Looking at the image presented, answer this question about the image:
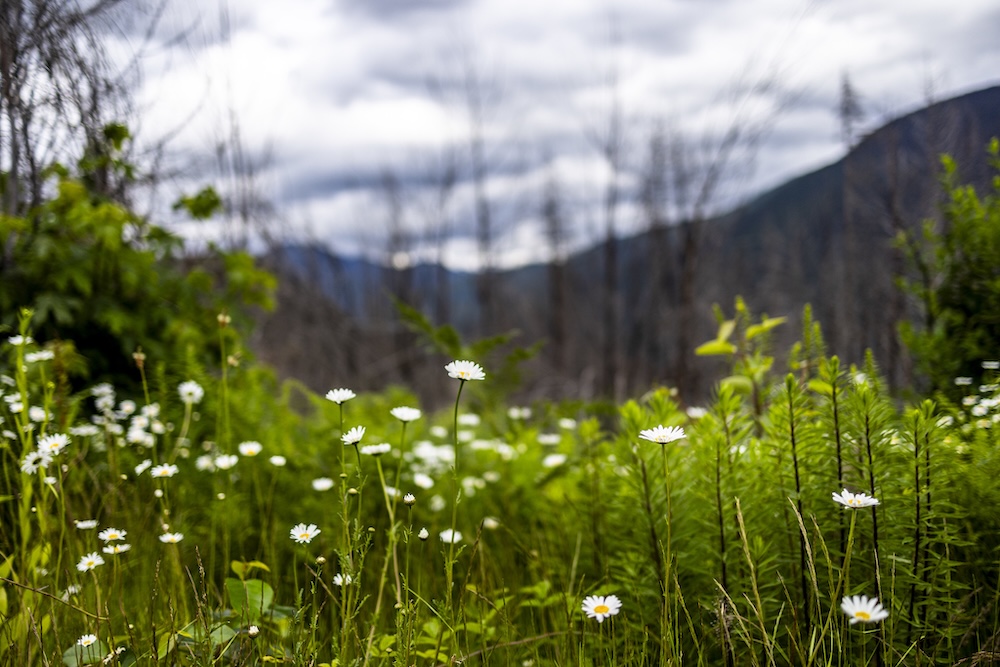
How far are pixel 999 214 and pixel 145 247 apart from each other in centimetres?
398

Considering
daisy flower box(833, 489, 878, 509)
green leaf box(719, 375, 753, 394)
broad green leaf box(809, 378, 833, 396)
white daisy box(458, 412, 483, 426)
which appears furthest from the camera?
white daisy box(458, 412, 483, 426)

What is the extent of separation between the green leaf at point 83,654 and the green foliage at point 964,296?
9.31ft

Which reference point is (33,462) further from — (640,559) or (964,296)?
(964,296)

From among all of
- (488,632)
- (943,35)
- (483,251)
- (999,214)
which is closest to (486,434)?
(488,632)

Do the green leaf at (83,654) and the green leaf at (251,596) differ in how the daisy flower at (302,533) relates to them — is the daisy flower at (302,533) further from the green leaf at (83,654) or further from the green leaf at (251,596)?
the green leaf at (83,654)

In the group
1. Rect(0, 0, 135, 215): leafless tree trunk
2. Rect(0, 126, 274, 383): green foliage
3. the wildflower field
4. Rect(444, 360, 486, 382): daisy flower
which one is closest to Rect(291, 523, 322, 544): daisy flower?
the wildflower field

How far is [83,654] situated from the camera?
136 cm

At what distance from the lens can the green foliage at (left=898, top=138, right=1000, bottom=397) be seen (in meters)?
2.44

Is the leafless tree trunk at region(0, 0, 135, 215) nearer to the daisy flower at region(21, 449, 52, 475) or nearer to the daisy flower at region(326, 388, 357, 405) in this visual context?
the daisy flower at region(21, 449, 52, 475)

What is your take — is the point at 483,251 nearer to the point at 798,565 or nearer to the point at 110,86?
the point at 110,86

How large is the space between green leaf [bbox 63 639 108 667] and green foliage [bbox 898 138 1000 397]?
2839mm

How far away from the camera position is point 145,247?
3.43m

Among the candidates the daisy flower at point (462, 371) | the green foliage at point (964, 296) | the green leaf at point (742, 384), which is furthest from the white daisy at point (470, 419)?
the daisy flower at point (462, 371)

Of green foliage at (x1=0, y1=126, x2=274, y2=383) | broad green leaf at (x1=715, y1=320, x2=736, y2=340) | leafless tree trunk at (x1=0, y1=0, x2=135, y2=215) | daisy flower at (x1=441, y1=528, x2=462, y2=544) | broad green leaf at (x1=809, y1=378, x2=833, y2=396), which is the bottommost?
daisy flower at (x1=441, y1=528, x2=462, y2=544)
